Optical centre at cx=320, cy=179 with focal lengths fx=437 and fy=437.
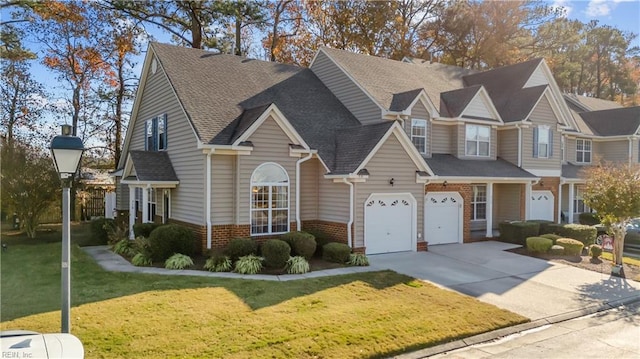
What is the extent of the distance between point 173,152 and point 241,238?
5.35 m

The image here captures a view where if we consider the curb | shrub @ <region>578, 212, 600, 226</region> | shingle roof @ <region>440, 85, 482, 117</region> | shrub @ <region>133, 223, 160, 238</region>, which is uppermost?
shingle roof @ <region>440, 85, 482, 117</region>

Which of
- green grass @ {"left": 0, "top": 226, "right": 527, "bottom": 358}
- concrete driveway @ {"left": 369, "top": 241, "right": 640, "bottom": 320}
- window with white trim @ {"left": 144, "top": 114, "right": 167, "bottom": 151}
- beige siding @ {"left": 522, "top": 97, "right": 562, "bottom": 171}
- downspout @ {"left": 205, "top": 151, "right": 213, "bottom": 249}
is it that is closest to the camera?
green grass @ {"left": 0, "top": 226, "right": 527, "bottom": 358}

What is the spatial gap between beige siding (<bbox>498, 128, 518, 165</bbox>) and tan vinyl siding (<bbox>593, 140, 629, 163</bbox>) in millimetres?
10665

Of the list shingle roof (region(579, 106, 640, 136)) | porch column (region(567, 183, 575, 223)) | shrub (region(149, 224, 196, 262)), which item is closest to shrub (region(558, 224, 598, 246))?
porch column (region(567, 183, 575, 223))

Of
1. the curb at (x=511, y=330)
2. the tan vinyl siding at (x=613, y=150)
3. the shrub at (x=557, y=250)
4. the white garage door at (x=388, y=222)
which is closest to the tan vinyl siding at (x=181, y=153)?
the white garage door at (x=388, y=222)

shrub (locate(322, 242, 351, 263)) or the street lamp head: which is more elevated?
the street lamp head

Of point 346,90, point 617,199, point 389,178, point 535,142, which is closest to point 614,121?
point 535,142

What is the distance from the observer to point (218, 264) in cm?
1366

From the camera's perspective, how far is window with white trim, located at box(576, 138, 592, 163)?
1183 inches

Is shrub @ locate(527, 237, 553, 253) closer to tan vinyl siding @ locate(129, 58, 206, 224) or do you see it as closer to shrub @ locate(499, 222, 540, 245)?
shrub @ locate(499, 222, 540, 245)

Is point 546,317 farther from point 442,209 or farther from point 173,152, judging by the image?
point 173,152

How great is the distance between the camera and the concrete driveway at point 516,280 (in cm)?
1148

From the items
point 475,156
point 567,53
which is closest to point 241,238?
point 475,156

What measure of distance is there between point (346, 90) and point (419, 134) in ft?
13.7
